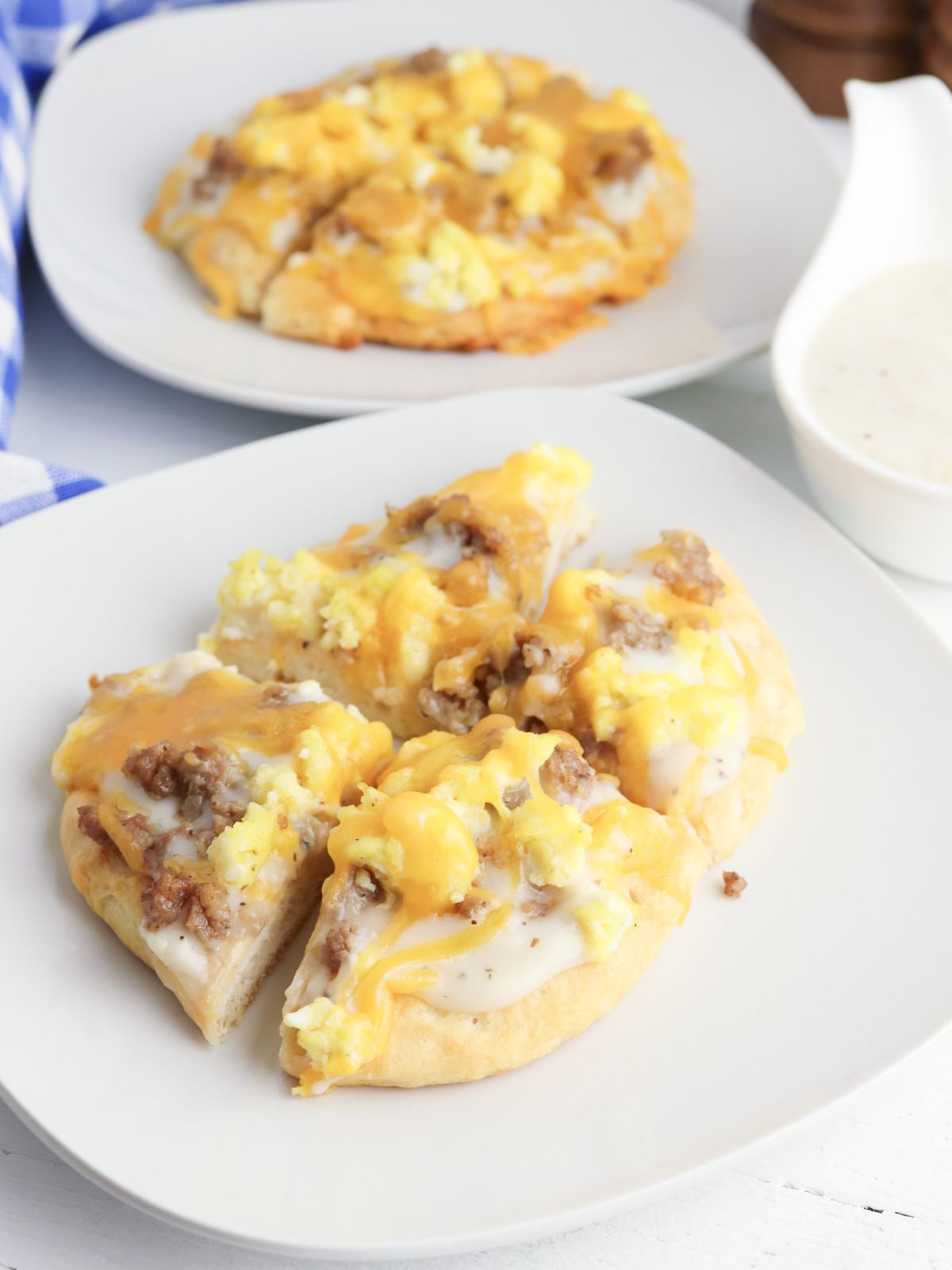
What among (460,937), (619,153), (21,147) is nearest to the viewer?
(460,937)

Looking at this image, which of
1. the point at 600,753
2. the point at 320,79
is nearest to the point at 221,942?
the point at 600,753

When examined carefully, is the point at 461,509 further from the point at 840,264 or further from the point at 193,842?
the point at 840,264

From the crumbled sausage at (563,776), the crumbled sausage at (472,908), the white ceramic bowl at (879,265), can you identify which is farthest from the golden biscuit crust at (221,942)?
the white ceramic bowl at (879,265)

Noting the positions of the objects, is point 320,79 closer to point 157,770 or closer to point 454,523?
point 454,523

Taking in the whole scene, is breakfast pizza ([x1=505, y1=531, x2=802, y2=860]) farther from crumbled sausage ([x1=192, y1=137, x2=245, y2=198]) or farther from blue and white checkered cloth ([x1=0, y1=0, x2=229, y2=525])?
crumbled sausage ([x1=192, y1=137, x2=245, y2=198])

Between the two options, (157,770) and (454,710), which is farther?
(454,710)
